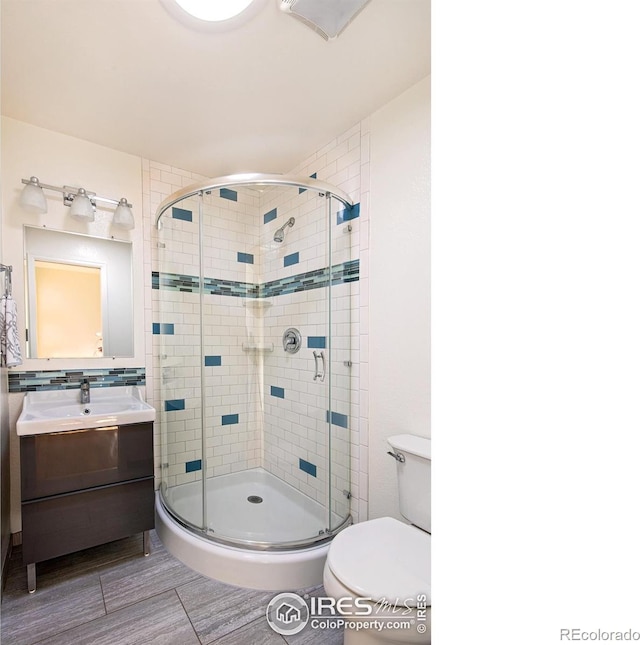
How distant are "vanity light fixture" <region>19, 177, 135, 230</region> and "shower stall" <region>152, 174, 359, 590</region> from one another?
250 mm

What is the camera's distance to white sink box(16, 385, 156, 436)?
1.79 m

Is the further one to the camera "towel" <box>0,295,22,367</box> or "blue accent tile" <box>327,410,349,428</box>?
"blue accent tile" <box>327,410,349,428</box>

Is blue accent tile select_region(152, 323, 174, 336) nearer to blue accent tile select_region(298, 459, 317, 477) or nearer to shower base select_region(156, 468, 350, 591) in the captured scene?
shower base select_region(156, 468, 350, 591)

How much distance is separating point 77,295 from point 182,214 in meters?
0.86

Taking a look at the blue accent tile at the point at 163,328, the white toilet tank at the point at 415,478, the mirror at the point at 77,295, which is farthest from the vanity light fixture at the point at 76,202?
the white toilet tank at the point at 415,478

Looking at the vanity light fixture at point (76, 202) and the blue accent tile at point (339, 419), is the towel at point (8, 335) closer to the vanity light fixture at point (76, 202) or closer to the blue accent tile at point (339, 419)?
the vanity light fixture at point (76, 202)

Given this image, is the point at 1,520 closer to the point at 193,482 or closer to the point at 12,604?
the point at 12,604

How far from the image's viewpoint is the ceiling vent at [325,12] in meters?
1.39

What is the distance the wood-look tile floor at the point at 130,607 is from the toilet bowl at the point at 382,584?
18.7 inches

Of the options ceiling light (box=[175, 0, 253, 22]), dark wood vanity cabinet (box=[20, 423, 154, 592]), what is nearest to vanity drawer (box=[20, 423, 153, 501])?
dark wood vanity cabinet (box=[20, 423, 154, 592])

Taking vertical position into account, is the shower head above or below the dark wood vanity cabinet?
above

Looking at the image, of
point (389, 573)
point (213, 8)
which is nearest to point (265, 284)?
point (213, 8)
